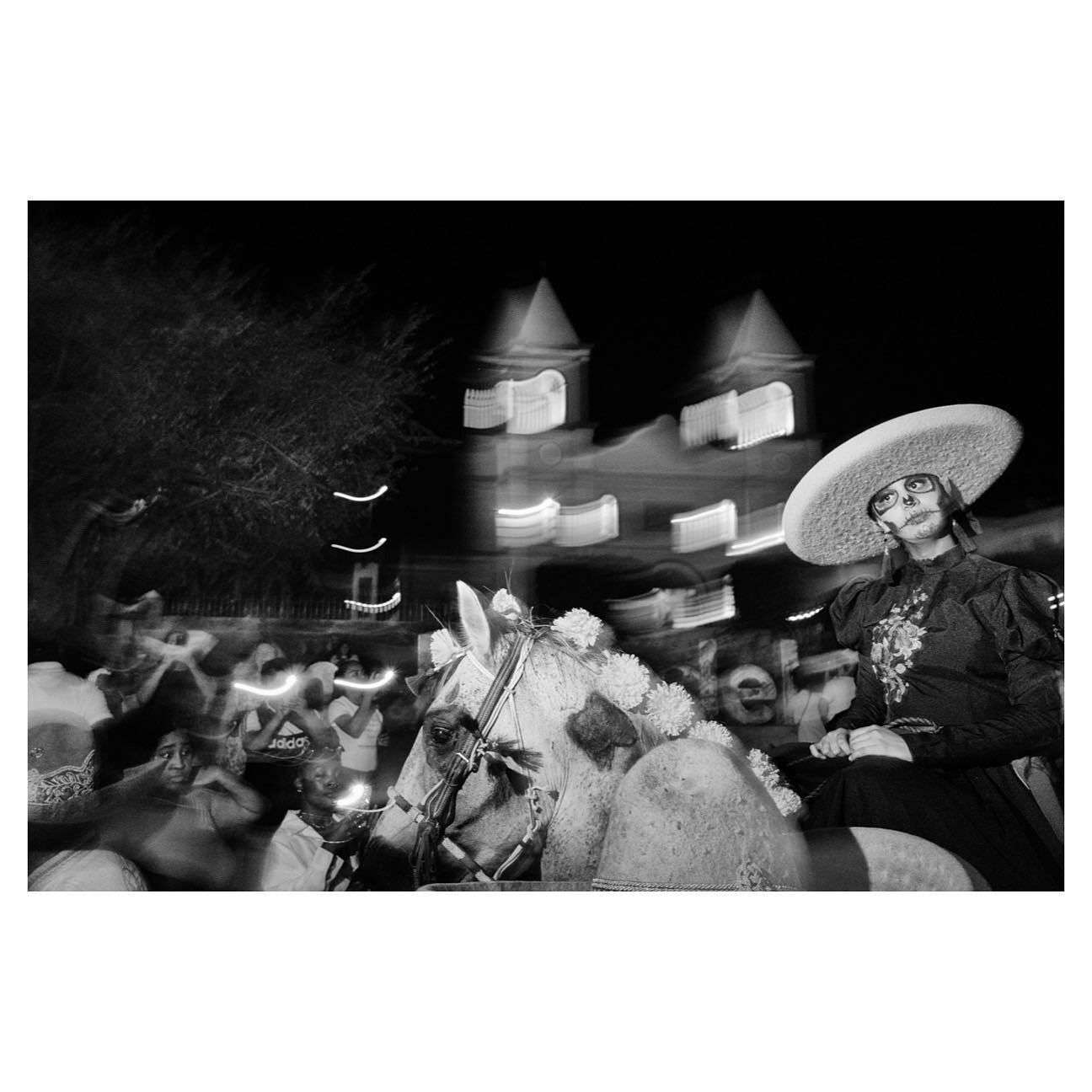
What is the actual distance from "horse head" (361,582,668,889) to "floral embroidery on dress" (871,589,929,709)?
0.72 meters

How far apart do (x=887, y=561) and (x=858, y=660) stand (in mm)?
367

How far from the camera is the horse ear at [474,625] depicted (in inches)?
192

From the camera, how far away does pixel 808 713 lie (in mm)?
4867

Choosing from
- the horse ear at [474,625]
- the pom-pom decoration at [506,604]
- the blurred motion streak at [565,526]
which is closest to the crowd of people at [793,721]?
the horse ear at [474,625]

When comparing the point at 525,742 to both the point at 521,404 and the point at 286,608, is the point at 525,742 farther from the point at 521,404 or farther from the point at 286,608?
the point at 521,404

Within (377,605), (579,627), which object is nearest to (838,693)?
(579,627)

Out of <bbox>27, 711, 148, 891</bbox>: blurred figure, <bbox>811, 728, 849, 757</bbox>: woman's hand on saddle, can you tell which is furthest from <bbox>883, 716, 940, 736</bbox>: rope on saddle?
<bbox>27, 711, 148, 891</bbox>: blurred figure

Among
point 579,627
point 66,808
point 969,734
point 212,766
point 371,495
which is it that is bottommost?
point 66,808

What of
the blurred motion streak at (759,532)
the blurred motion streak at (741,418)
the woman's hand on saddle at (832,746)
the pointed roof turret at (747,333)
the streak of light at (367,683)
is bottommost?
the woman's hand on saddle at (832,746)

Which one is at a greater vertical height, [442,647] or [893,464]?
[893,464]

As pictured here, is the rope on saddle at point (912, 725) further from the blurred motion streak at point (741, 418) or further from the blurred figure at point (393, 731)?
the blurred figure at point (393, 731)

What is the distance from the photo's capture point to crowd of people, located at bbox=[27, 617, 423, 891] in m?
4.84

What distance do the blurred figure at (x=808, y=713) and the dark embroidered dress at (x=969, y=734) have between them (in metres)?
0.05

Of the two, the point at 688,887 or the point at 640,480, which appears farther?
the point at 640,480
